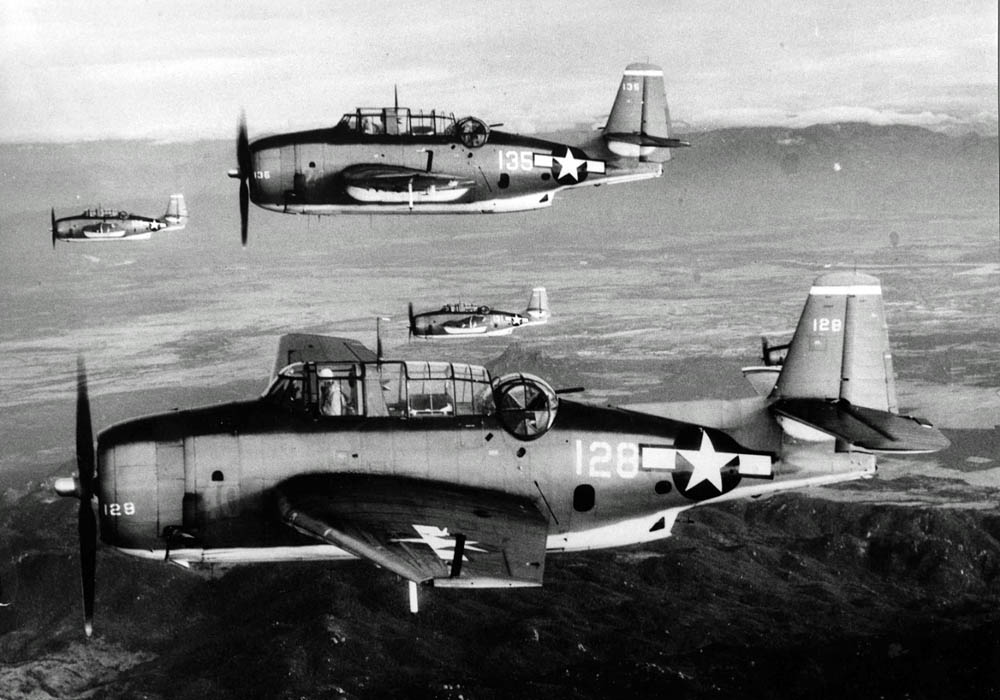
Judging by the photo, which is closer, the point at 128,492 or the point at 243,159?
the point at 128,492

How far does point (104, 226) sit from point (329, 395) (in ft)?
58.1

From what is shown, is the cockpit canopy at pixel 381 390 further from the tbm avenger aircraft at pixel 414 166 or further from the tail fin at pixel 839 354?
the tail fin at pixel 839 354

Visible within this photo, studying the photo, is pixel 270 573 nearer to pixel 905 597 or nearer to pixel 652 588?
pixel 652 588

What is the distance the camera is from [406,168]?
64.4 ft

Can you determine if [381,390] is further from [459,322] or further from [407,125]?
[459,322]

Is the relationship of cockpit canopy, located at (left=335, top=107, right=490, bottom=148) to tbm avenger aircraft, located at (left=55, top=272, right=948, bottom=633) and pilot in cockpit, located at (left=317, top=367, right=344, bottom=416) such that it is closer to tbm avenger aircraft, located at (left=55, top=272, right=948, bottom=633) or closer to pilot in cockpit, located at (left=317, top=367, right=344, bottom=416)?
tbm avenger aircraft, located at (left=55, top=272, right=948, bottom=633)

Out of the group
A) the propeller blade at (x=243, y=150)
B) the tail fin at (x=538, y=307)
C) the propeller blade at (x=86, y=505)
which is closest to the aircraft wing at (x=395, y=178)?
the propeller blade at (x=243, y=150)

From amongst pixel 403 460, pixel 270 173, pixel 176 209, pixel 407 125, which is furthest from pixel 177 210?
pixel 403 460

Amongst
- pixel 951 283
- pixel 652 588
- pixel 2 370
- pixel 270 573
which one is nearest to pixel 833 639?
pixel 652 588

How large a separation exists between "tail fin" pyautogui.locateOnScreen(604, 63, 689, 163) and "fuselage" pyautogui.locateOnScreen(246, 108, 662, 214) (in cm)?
108

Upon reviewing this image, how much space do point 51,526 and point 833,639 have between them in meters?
76.1

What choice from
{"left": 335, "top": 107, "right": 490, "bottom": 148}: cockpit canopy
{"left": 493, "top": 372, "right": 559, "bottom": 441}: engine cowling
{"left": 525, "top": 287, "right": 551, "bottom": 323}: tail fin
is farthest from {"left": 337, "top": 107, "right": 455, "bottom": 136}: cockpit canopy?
{"left": 525, "top": 287, "right": 551, "bottom": 323}: tail fin

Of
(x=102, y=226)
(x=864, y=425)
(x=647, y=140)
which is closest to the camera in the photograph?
(x=864, y=425)

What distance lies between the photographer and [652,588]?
9238 cm
